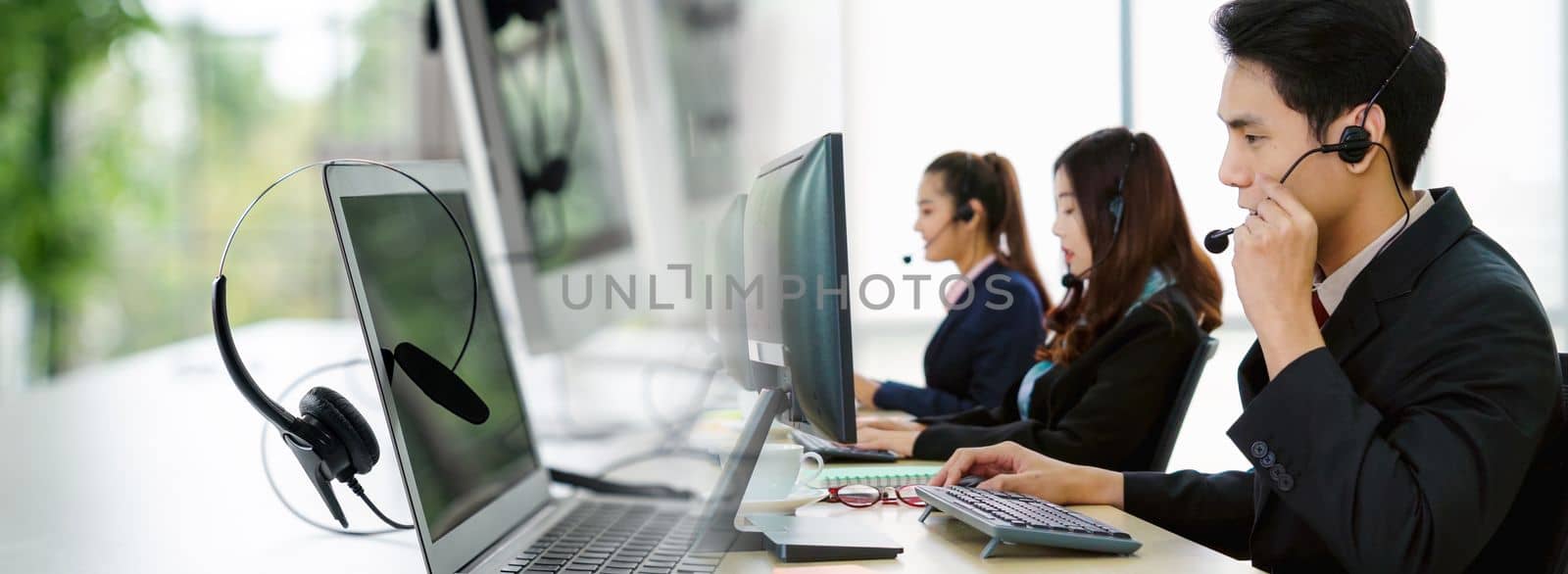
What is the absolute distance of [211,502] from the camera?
123cm

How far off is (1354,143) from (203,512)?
3.85ft

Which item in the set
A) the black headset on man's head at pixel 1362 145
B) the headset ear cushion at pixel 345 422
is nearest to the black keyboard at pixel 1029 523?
the black headset on man's head at pixel 1362 145

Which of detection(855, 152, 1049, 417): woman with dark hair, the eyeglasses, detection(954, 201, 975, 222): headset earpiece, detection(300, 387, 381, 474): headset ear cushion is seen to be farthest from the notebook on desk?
detection(954, 201, 975, 222): headset earpiece

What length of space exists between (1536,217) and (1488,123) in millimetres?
415

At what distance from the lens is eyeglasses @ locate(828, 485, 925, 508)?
47.1 inches

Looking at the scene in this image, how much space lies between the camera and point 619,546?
3.24 ft

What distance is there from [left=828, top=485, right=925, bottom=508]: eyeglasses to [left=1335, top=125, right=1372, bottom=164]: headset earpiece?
20.8 inches

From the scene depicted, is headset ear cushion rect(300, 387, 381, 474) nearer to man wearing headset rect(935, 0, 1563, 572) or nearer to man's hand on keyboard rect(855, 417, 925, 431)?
man wearing headset rect(935, 0, 1563, 572)

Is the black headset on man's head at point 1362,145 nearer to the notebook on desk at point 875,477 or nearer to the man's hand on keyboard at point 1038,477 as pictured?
the man's hand on keyboard at point 1038,477

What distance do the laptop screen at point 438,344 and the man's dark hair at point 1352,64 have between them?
74cm

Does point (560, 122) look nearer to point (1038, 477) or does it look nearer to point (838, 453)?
point (838, 453)

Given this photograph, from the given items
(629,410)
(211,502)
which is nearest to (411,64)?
(629,410)

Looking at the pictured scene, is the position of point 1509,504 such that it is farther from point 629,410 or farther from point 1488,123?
point 1488,123

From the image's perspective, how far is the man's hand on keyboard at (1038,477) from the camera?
1157 mm
